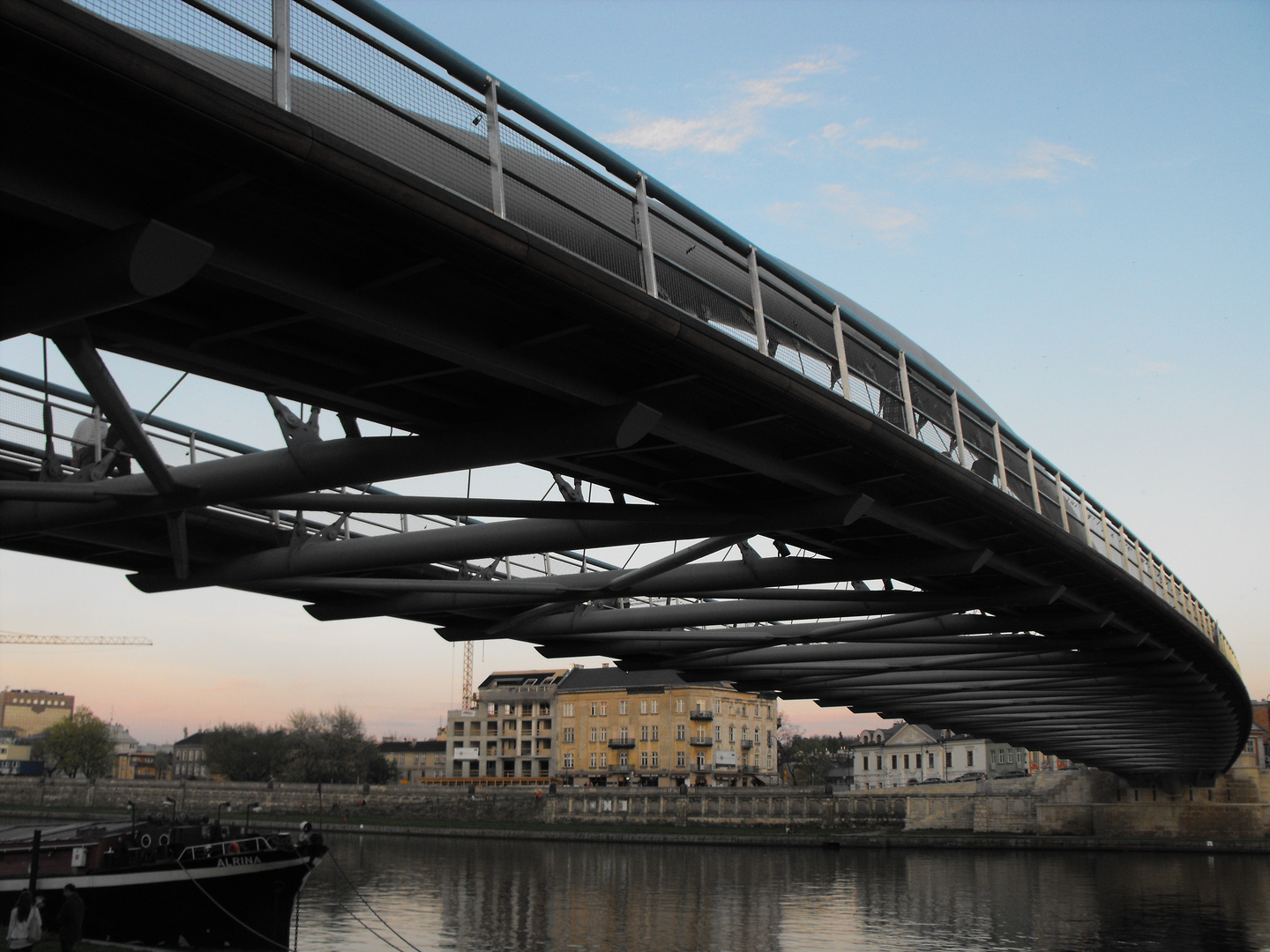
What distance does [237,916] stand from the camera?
1256 inches

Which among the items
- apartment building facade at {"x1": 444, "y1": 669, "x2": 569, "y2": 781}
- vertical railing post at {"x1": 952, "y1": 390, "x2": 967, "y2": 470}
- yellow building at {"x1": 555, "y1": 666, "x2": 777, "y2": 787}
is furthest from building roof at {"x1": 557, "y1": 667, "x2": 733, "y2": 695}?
vertical railing post at {"x1": 952, "y1": 390, "x2": 967, "y2": 470}

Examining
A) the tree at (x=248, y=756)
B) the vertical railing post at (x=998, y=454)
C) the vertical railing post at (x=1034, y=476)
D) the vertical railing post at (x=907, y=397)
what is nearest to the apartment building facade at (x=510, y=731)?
the tree at (x=248, y=756)

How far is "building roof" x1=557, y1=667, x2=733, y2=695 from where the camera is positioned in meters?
127

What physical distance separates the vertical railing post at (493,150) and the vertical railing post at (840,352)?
18.8 feet

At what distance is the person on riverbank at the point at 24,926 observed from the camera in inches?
778

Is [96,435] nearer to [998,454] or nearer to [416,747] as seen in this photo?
[998,454]

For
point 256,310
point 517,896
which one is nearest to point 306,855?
point 517,896

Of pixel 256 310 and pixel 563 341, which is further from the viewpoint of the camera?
pixel 563 341

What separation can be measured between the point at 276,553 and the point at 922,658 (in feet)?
64.0

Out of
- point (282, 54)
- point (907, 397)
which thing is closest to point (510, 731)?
point (907, 397)

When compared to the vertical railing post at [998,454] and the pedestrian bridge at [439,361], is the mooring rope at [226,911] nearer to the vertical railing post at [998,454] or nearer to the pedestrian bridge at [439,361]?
the pedestrian bridge at [439,361]

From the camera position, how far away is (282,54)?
8.53m

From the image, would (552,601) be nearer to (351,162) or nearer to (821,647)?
(821,647)

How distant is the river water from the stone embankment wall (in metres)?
8.97
